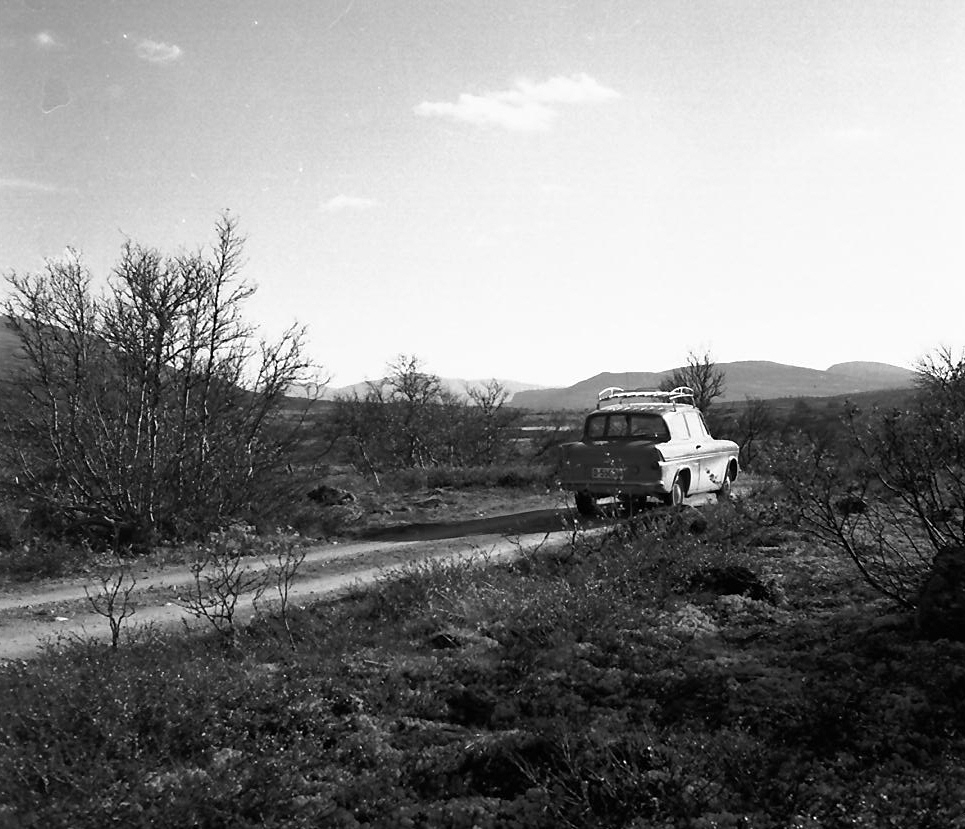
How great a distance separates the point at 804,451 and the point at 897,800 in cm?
393

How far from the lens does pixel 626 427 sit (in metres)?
13.9

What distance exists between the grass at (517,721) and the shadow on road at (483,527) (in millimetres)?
6130

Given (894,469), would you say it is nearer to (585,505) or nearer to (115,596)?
(115,596)

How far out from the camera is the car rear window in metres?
13.6

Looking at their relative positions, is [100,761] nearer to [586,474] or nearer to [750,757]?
[750,757]

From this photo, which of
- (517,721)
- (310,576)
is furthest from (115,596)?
(517,721)

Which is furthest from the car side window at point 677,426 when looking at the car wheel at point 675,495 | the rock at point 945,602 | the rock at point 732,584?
the rock at point 945,602

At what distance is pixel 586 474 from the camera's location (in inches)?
526

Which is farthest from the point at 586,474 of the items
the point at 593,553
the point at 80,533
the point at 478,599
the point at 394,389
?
the point at 394,389

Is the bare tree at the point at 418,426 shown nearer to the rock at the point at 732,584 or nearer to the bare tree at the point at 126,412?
the bare tree at the point at 126,412

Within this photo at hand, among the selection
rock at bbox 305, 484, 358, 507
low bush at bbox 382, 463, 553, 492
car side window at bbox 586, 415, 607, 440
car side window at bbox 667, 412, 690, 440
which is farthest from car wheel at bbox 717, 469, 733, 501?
rock at bbox 305, 484, 358, 507

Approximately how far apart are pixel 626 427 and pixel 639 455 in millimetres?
1086

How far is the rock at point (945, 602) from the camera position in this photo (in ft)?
17.8

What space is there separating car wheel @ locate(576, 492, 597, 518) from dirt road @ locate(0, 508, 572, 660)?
339 mm
